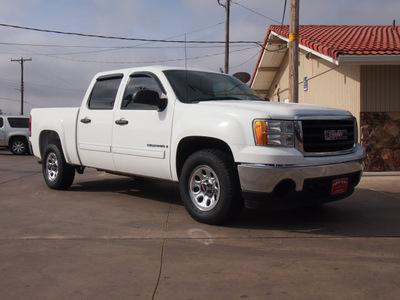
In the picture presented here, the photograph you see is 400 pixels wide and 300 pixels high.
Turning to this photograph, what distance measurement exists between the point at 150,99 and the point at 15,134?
50.9 ft

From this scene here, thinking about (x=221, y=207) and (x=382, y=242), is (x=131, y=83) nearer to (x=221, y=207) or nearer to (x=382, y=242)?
(x=221, y=207)

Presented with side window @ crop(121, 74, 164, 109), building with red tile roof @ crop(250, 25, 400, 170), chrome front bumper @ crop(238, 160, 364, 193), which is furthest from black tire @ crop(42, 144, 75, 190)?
building with red tile roof @ crop(250, 25, 400, 170)

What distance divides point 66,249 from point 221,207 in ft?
5.47

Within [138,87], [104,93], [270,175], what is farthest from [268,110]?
[104,93]

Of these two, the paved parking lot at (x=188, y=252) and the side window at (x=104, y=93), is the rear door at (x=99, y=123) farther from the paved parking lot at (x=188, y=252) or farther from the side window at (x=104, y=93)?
the paved parking lot at (x=188, y=252)

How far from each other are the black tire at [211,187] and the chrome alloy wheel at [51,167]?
3.29 meters

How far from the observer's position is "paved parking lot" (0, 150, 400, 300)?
3.05 meters

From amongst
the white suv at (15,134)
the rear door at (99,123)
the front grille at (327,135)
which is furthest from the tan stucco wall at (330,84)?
the white suv at (15,134)

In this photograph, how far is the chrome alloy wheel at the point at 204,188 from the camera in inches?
189

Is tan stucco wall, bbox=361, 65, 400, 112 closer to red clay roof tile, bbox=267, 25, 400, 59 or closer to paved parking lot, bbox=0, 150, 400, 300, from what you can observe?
red clay roof tile, bbox=267, 25, 400, 59

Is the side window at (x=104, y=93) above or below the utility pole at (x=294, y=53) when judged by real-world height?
below

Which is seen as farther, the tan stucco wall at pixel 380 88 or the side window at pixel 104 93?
the tan stucco wall at pixel 380 88

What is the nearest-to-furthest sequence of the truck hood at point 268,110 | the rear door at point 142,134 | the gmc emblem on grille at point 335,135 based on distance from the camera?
the truck hood at point 268,110 < the gmc emblem on grille at point 335,135 < the rear door at point 142,134

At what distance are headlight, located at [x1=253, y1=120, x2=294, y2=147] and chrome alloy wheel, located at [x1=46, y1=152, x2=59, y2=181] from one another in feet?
14.2
